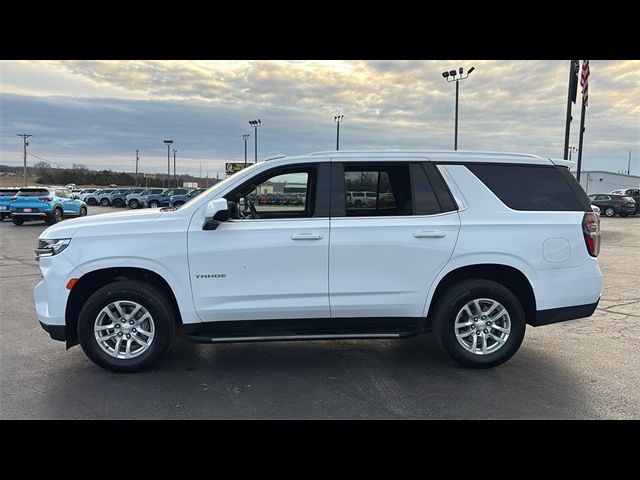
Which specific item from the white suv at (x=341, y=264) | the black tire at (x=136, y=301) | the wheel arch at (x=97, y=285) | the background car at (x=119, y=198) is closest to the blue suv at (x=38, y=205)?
the white suv at (x=341, y=264)

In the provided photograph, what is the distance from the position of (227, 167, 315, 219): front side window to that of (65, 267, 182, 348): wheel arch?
95 centimetres

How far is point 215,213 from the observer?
13.7 ft

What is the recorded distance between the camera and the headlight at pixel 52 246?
4.30 metres

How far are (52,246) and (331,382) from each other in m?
2.87

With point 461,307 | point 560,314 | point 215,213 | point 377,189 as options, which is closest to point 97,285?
point 215,213

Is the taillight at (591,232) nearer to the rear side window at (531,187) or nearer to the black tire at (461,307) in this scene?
the rear side window at (531,187)

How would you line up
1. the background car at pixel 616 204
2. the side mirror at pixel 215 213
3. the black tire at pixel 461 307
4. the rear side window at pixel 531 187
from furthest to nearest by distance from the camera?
Answer: the background car at pixel 616 204
the rear side window at pixel 531 187
the black tire at pixel 461 307
the side mirror at pixel 215 213

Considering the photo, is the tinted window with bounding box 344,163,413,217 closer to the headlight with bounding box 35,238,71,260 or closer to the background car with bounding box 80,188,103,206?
the headlight with bounding box 35,238,71,260

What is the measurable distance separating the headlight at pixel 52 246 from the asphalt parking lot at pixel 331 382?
1.15 metres

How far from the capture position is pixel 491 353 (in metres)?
4.57

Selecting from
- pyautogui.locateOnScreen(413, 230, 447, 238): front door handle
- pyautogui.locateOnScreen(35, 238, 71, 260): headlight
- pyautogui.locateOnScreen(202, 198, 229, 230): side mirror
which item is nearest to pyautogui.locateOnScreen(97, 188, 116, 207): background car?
pyautogui.locateOnScreen(35, 238, 71, 260): headlight

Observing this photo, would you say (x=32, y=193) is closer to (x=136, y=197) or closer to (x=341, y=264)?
(x=136, y=197)

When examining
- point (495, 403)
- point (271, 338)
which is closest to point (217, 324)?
point (271, 338)

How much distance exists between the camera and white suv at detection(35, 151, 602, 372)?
4309 millimetres
